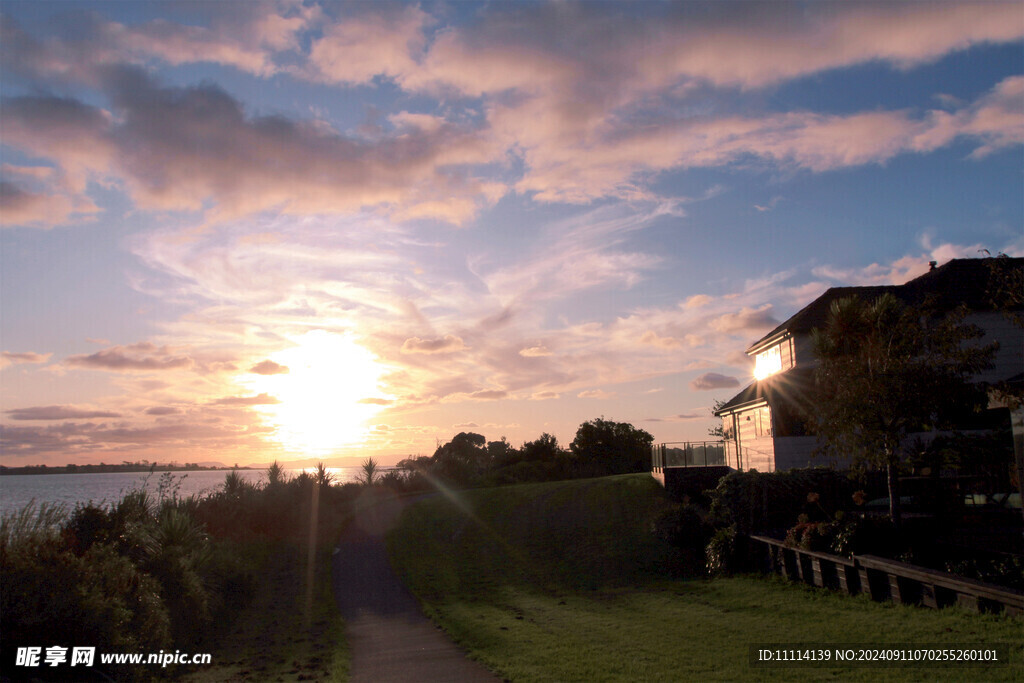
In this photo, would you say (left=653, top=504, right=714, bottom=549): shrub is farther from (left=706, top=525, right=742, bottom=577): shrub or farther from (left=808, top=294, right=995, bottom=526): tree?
(left=808, top=294, right=995, bottom=526): tree

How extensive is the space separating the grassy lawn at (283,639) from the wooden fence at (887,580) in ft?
29.8

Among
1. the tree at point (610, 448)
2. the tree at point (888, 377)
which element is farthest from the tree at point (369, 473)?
the tree at point (888, 377)

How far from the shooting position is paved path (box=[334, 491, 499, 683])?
31.3 feet

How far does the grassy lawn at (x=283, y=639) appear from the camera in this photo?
10.4m

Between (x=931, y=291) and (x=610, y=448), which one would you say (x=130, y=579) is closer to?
(x=931, y=291)

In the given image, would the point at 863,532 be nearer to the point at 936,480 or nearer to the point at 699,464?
the point at 936,480

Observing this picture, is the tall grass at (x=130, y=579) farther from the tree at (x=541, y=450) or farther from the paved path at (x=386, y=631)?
the tree at (x=541, y=450)

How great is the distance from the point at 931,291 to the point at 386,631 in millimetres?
26502

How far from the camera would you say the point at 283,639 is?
1290 cm

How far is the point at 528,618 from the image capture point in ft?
44.9

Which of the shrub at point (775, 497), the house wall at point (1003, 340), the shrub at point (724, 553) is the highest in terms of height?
the house wall at point (1003, 340)

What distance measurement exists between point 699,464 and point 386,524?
45.3ft

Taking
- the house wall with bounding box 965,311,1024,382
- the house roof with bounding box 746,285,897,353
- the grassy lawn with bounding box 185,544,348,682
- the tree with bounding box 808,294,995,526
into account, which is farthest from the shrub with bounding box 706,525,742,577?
the house wall with bounding box 965,311,1024,382

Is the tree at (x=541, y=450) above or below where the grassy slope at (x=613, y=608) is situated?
above
